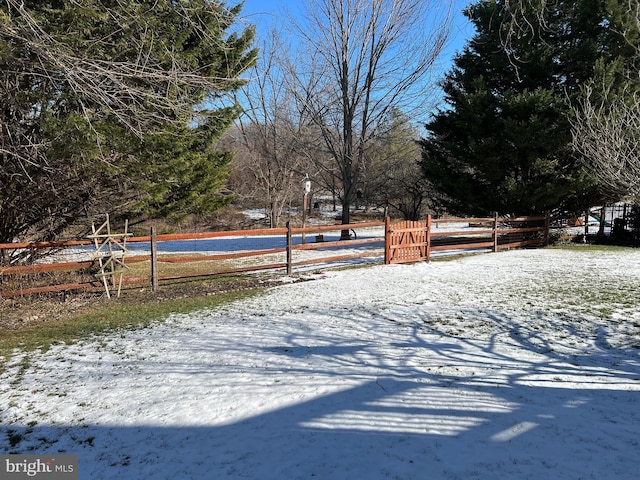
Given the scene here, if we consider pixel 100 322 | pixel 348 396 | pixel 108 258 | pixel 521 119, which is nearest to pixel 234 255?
pixel 108 258

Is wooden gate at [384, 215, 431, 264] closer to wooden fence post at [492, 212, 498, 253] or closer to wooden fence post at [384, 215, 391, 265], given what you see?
wooden fence post at [384, 215, 391, 265]

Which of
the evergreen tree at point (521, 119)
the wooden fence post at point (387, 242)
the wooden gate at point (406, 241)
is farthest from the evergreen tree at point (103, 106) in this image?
the evergreen tree at point (521, 119)

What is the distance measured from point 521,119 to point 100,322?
14.3 meters

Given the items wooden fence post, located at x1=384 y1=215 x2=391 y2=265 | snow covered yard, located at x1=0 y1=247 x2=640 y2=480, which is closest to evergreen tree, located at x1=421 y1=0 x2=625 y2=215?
wooden fence post, located at x1=384 y1=215 x2=391 y2=265

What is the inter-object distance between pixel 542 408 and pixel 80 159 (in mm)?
7626

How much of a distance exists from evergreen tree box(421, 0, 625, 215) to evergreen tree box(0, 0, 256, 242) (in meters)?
9.04

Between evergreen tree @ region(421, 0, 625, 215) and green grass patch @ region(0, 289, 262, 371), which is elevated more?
evergreen tree @ region(421, 0, 625, 215)

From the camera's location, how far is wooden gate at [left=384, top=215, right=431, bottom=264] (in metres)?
11.4

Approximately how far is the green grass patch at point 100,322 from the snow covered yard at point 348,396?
0.44 m

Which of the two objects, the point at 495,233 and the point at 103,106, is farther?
the point at 495,233

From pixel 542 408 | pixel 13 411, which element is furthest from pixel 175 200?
pixel 542 408

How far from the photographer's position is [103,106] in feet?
17.3

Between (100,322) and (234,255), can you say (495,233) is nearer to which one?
(234,255)

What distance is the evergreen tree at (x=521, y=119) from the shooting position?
13.9m
